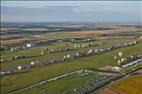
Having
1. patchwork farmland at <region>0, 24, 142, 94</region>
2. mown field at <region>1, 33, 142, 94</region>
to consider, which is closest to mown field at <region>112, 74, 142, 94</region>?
patchwork farmland at <region>0, 24, 142, 94</region>

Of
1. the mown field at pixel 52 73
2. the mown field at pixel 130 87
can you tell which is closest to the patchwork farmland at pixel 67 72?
the mown field at pixel 52 73

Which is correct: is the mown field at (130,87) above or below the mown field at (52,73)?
above

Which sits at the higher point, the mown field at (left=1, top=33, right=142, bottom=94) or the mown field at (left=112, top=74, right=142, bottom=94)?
the mown field at (left=112, top=74, right=142, bottom=94)

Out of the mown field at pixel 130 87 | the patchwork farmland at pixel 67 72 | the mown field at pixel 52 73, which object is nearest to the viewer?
the mown field at pixel 130 87

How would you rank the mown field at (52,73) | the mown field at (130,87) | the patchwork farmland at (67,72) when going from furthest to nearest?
1. the mown field at (52,73)
2. the patchwork farmland at (67,72)
3. the mown field at (130,87)

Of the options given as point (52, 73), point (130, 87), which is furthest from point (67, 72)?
point (130, 87)

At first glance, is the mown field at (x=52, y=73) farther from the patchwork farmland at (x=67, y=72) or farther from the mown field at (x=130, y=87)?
the mown field at (x=130, y=87)

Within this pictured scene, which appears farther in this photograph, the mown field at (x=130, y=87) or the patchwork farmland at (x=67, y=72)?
the patchwork farmland at (x=67, y=72)

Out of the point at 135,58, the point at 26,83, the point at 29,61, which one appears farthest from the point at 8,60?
the point at 135,58

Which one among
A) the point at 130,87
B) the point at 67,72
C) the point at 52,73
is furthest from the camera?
the point at 67,72

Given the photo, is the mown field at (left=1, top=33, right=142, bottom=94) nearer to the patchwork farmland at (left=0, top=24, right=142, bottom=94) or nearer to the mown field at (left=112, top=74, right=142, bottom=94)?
the patchwork farmland at (left=0, top=24, right=142, bottom=94)

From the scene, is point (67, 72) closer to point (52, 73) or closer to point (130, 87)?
point (52, 73)

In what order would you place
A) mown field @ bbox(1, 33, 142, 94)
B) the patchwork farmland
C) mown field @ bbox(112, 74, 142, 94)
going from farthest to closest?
mown field @ bbox(1, 33, 142, 94) < the patchwork farmland < mown field @ bbox(112, 74, 142, 94)
